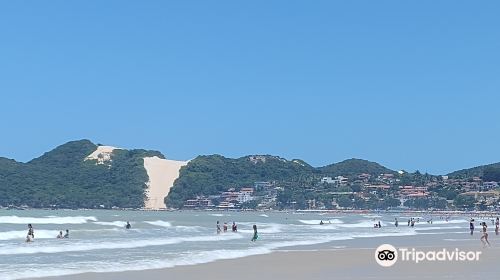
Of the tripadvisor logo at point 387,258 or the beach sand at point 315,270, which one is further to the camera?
the tripadvisor logo at point 387,258

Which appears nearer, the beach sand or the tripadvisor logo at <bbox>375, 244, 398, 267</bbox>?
the beach sand

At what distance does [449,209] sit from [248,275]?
18152cm

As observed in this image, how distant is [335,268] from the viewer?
21766 millimetres

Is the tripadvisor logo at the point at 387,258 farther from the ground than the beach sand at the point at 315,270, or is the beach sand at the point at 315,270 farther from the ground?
the tripadvisor logo at the point at 387,258

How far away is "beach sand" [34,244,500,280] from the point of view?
1878 cm

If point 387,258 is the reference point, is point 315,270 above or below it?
below

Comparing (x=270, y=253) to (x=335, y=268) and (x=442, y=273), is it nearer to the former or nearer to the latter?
(x=335, y=268)

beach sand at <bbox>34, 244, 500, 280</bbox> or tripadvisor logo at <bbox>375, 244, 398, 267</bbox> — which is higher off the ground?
tripadvisor logo at <bbox>375, 244, 398, 267</bbox>

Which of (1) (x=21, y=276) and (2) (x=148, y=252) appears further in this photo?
(2) (x=148, y=252)

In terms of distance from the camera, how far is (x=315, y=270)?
69.3 feet

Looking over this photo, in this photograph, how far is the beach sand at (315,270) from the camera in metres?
18.8

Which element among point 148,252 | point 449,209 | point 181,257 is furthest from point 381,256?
point 449,209

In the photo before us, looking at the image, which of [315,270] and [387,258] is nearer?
[315,270]

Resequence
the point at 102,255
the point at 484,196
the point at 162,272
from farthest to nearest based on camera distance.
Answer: the point at 484,196, the point at 102,255, the point at 162,272
